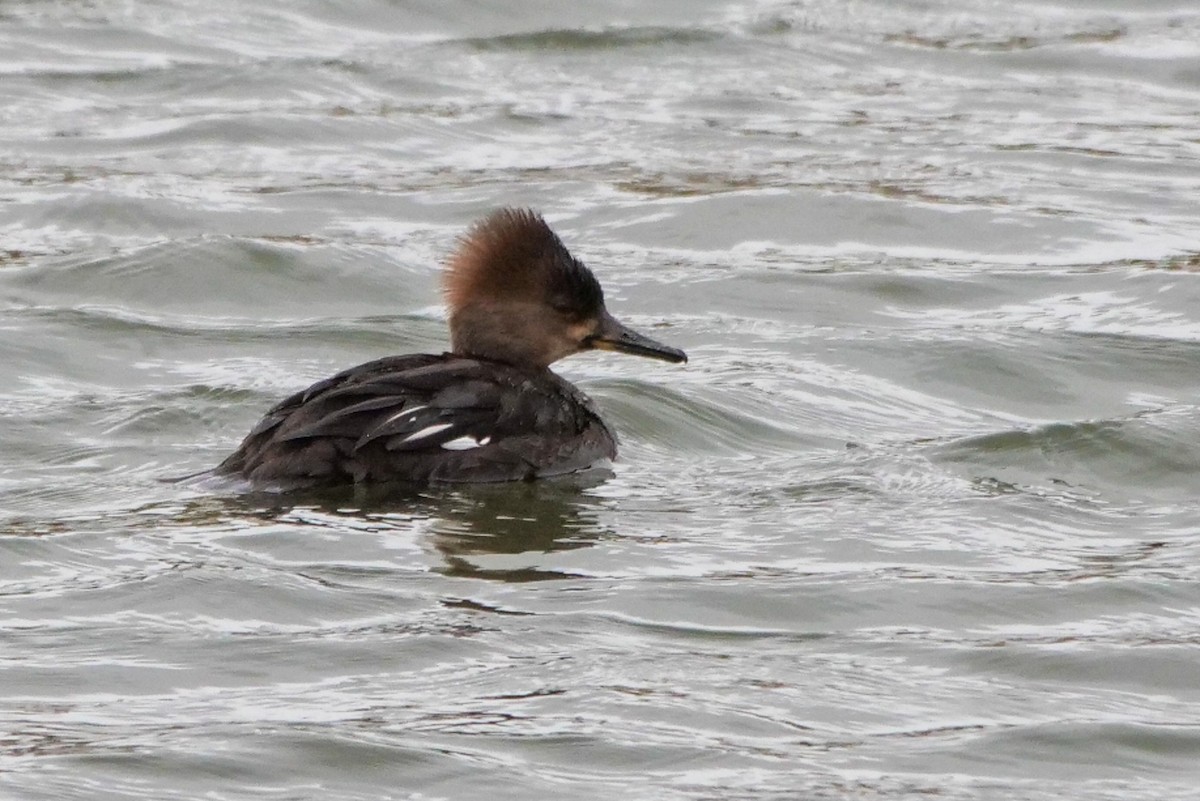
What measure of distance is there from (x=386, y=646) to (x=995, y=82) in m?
9.98

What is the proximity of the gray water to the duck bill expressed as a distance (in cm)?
37

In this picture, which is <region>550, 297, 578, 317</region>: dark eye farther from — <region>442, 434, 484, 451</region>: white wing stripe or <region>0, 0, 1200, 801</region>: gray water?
<region>442, 434, 484, 451</region>: white wing stripe

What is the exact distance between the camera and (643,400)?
9.32 metres

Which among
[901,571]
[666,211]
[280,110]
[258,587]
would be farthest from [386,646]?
[280,110]

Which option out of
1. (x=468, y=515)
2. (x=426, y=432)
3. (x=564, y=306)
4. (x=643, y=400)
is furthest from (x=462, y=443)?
(x=643, y=400)

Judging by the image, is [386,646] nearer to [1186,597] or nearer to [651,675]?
[651,675]

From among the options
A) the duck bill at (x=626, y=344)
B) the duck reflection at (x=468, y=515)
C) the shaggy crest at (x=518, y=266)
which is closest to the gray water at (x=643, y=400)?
the duck reflection at (x=468, y=515)

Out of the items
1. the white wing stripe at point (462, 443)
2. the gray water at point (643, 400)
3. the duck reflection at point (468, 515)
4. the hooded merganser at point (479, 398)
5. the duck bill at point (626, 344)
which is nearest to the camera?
the gray water at point (643, 400)

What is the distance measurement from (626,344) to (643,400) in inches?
21.6

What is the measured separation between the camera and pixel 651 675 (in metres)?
6.14

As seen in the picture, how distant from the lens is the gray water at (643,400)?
229 inches

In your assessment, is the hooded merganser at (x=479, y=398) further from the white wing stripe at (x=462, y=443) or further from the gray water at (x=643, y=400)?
the gray water at (x=643, y=400)

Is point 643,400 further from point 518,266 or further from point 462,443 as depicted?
point 462,443

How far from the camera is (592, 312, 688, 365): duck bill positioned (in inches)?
346
